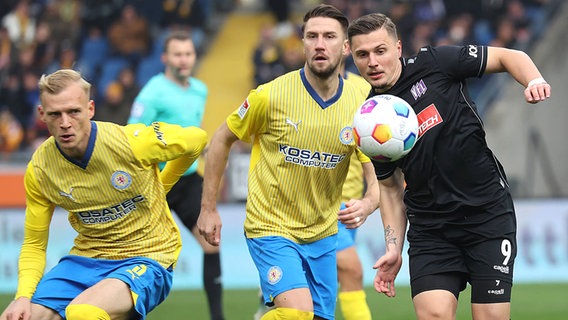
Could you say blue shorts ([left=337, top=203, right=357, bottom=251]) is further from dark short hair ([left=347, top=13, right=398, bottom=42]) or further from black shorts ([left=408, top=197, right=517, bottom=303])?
dark short hair ([left=347, top=13, right=398, bottom=42])

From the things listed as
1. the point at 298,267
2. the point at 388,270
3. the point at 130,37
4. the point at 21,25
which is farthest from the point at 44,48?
the point at 388,270

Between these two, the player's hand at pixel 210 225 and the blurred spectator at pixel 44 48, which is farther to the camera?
the blurred spectator at pixel 44 48

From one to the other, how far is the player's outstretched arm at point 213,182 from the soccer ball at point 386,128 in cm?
115

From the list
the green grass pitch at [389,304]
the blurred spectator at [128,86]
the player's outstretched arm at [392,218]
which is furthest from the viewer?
the blurred spectator at [128,86]

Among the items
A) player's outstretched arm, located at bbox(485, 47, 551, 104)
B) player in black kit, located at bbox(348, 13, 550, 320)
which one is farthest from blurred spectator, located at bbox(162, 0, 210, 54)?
player's outstretched arm, located at bbox(485, 47, 551, 104)

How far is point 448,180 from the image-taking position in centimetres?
543

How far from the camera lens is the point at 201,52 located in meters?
18.5

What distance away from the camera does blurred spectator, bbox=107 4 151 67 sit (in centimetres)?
1753

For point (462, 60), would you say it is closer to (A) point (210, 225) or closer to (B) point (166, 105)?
(A) point (210, 225)

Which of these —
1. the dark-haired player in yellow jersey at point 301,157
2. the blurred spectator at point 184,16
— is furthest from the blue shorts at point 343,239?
the blurred spectator at point 184,16

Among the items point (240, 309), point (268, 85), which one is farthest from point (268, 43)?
point (268, 85)

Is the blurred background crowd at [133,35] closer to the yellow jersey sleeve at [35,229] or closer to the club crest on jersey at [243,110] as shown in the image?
A: the club crest on jersey at [243,110]

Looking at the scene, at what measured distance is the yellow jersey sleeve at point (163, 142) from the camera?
566 centimetres

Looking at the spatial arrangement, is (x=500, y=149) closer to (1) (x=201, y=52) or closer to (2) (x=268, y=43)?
(2) (x=268, y=43)
